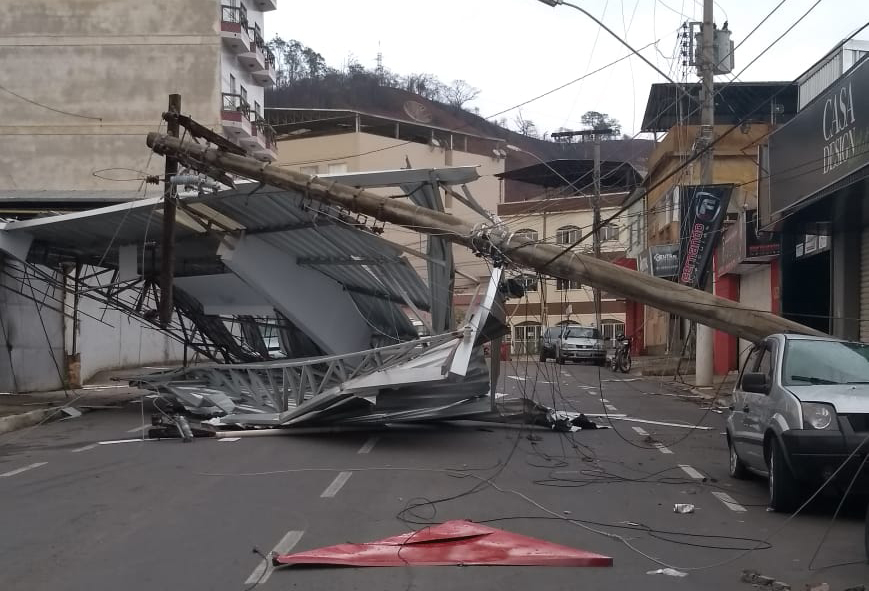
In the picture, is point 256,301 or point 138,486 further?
point 256,301

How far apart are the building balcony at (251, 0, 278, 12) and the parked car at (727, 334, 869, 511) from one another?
4810 centimetres

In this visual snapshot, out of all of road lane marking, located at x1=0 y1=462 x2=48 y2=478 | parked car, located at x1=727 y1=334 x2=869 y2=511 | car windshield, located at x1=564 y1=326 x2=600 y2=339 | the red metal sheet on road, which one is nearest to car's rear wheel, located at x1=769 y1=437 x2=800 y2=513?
parked car, located at x1=727 y1=334 x2=869 y2=511

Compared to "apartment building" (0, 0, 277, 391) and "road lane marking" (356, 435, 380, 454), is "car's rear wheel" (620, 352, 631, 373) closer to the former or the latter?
"road lane marking" (356, 435, 380, 454)

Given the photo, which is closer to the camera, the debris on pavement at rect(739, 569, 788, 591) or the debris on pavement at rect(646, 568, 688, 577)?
the debris on pavement at rect(739, 569, 788, 591)

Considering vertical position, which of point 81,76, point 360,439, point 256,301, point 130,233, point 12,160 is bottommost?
point 360,439

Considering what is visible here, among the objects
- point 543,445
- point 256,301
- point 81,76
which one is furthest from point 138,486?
point 81,76

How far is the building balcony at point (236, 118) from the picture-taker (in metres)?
46.2

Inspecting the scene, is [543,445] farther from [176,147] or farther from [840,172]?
[176,147]

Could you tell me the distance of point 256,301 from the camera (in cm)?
2222

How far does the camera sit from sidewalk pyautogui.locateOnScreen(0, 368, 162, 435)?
1826 centimetres

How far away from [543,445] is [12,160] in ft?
127

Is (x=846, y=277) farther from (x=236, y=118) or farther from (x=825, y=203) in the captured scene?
(x=236, y=118)

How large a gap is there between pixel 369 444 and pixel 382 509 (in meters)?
5.48

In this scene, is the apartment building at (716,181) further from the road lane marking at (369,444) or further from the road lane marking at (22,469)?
the road lane marking at (22,469)
